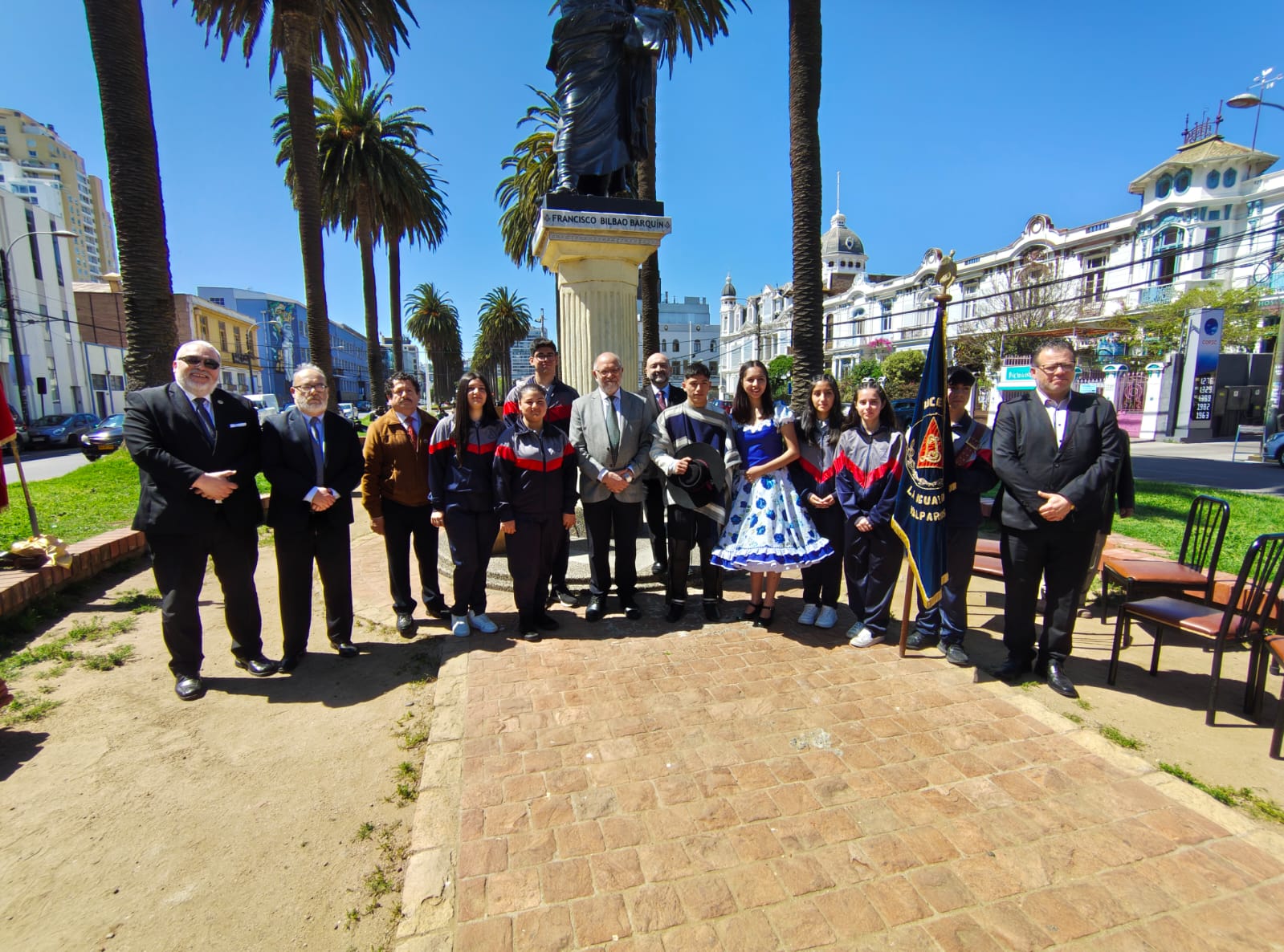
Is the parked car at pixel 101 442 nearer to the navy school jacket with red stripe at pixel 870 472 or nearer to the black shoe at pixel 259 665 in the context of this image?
the black shoe at pixel 259 665

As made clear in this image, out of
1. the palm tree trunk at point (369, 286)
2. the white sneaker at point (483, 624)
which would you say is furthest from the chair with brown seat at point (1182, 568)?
the palm tree trunk at point (369, 286)

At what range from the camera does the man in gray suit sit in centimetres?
471

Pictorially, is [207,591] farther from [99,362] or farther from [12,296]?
[99,362]

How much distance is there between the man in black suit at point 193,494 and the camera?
3.60 m

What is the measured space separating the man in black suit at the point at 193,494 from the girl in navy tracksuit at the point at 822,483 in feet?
12.4

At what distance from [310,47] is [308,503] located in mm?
12101

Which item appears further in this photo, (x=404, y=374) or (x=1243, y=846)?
(x=404, y=374)

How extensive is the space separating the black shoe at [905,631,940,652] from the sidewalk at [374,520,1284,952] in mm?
316

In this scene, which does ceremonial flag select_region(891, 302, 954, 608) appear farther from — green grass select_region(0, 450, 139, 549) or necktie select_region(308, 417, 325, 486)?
green grass select_region(0, 450, 139, 549)

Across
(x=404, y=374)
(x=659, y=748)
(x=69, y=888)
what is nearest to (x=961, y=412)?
(x=659, y=748)

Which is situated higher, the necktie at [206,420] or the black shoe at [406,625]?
the necktie at [206,420]

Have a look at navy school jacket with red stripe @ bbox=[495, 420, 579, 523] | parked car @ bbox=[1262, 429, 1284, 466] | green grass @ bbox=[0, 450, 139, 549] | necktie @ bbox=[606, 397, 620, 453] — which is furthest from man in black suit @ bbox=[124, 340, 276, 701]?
parked car @ bbox=[1262, 429, 1284, 466]

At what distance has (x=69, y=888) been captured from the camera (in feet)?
7.57

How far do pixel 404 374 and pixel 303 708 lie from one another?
2.35m
